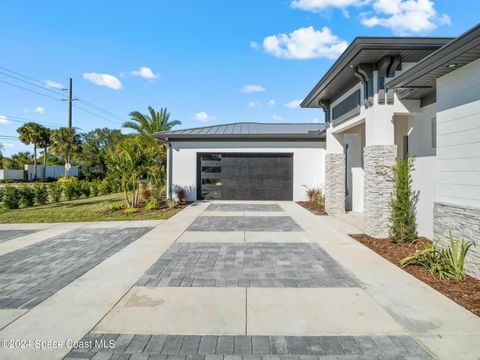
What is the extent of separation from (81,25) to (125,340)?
14626 mm

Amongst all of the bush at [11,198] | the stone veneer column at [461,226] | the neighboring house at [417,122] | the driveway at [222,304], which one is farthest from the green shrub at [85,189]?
the stone veneer column at [461,226]

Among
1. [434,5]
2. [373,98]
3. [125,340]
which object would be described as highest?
[434,5]

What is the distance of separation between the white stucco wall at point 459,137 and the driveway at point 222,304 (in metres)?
1.81

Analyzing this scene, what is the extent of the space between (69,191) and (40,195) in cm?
253

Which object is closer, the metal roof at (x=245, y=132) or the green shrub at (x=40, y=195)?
the green shrub at (x=40, y=195)

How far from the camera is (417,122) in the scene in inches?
313

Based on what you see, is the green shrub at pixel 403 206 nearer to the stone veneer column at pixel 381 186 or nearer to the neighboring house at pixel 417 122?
the neighboring house at pixel 417 122

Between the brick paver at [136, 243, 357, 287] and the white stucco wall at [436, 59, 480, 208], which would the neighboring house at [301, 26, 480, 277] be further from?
the brick paver at [136, 243, 357, 287]

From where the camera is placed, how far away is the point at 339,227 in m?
8.88

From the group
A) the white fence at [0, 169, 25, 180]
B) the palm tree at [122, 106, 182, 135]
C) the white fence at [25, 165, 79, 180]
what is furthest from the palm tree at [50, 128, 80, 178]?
the white fence at [0, 169, 25, 180]

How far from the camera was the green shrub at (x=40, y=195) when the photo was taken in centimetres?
1522

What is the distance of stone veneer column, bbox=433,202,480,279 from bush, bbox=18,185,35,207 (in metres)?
17.6

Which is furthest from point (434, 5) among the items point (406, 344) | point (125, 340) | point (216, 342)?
point (125, 340)

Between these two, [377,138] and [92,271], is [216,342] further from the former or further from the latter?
[377,138]
